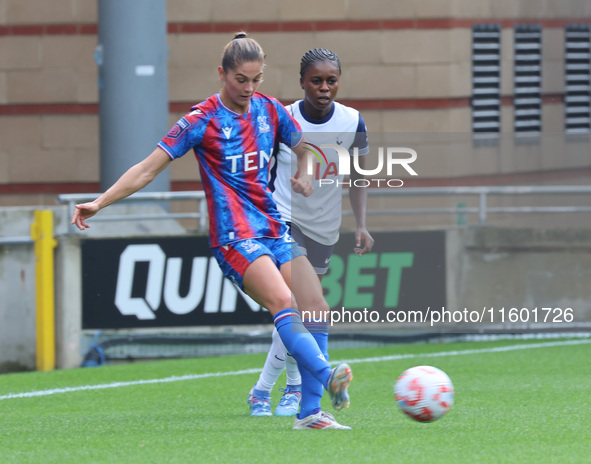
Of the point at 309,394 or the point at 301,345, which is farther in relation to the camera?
the point at 309,394

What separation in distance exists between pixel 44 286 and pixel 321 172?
420 centimetres

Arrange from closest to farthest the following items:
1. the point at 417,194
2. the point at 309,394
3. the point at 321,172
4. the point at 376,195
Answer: the point at 309,394 < the point at 321,172 < the point at 417,194 < the point at 376,195

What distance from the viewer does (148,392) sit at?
8.41 metres

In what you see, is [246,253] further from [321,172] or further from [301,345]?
[321,172]

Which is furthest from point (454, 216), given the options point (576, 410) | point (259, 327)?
point (576, 410)

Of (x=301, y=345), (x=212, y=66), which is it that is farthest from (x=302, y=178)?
(x=212, y=66)

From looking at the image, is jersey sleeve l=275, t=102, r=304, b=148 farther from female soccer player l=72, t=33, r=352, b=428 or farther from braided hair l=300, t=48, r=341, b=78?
braided hair l=300, t=48, r=341, b=78

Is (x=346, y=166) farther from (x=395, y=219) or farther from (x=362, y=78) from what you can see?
(x=362, y=78)

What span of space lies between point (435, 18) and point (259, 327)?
6488 mm

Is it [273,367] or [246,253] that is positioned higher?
[246,253]

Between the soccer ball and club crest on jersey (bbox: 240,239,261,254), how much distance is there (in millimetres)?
996

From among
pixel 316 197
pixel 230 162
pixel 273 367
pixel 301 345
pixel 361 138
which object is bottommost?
pixel 273 367

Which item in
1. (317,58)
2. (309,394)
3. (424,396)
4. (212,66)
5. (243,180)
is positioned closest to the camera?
(424,396)

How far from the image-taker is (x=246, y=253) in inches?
228
